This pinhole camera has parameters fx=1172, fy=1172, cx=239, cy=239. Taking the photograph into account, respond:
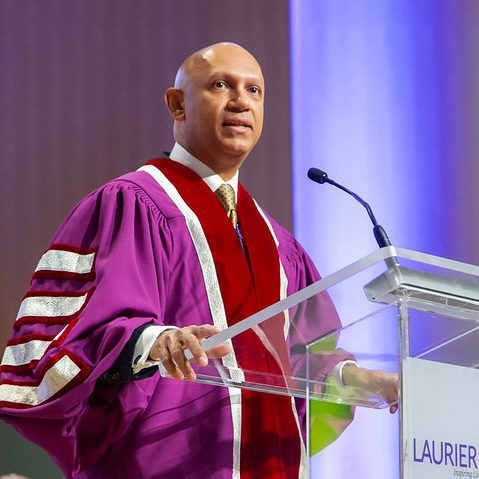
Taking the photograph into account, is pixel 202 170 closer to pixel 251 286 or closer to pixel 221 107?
pixel 221 107

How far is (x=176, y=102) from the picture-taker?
3131 millimetres

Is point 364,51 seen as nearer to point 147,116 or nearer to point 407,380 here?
point 147,116

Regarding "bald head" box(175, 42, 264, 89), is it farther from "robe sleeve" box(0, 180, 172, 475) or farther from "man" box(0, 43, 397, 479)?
"robe sleeve" box(0, 180, 172, 475)

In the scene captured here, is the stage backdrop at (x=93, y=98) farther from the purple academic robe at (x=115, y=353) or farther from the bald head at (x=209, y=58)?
the purple academic robe at (x=115, y=353)

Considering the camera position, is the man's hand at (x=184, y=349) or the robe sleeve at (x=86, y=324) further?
the robe sleeve at (x=86, y=324)

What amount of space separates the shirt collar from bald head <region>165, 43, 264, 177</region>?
0.04ft

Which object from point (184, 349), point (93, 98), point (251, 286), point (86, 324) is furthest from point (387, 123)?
point (184, 349)

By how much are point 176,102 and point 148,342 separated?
1.02 meters

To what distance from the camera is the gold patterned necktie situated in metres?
2.96

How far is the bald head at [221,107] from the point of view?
9.82ft

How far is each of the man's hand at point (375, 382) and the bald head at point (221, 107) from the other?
114 cm

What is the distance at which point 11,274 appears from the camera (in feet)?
14.0

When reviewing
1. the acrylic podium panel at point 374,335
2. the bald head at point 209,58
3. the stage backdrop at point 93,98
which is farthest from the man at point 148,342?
the stage backdrop at point 93,98

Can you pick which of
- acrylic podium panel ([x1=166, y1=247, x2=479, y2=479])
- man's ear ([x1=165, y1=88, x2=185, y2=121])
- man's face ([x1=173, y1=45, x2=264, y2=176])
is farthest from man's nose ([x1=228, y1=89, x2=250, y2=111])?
acrylic podium panel ([x1=166, y1=247, x2=479, y2=479])
